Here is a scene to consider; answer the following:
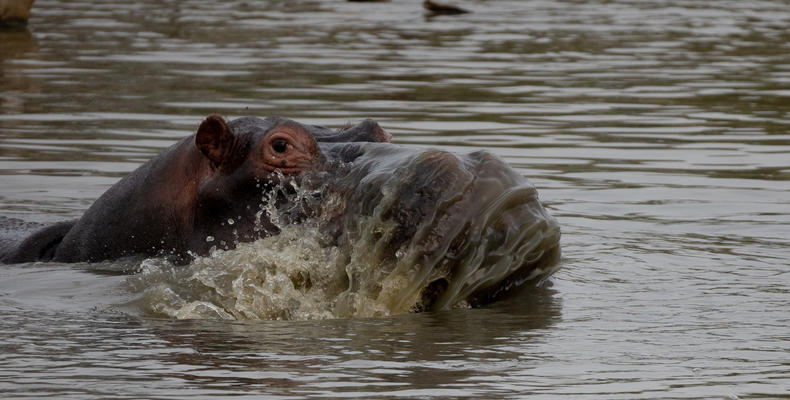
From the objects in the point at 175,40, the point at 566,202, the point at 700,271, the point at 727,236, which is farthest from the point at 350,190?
the point at 175,40

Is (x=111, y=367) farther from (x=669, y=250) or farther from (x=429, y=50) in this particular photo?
(x=429, y=50)

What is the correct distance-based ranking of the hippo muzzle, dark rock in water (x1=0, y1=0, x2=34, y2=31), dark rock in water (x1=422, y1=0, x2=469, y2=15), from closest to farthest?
the hippo muzzle
dark rock in water (x1=0, y1=0, x2=34, y2=31)
dark rock in water (x1=422, y1=0, x2=469, y2=15)

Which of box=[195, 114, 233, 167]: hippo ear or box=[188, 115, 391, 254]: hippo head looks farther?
box=[195, 114, 233, 167]: hippo ear

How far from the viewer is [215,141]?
261 inches

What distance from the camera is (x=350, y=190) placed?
6223mm

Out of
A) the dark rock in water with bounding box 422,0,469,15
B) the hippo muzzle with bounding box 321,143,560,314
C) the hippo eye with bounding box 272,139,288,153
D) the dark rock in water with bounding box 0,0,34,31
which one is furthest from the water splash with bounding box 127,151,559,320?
the dark rock in water with bounding box 422,0,469,15

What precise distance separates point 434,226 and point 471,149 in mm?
5100

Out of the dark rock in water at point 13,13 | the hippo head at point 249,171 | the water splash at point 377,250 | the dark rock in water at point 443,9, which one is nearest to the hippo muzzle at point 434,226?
the water splash at point 377,250

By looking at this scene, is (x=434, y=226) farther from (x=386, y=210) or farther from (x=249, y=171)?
(x=249, y=171)

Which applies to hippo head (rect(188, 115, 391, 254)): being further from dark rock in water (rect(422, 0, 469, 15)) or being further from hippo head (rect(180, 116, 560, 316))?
dark rock in water (rect(422, 0, 469, 15))

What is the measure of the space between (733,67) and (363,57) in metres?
4.47

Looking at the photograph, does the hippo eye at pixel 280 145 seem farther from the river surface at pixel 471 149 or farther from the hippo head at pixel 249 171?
the river surface at pixel 471 149

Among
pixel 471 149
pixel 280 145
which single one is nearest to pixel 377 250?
pixel 280 145

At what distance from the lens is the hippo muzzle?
5938 mm
